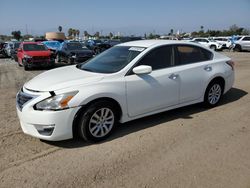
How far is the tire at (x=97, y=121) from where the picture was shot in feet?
13.5

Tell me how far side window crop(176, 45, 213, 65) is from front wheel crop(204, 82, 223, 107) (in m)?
0.62

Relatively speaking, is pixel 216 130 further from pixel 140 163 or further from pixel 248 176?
pixel 140 163

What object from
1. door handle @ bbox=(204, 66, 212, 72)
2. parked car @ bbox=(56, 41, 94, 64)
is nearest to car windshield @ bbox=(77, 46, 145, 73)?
door handle @ bbox=(204, 66, 212, 72)

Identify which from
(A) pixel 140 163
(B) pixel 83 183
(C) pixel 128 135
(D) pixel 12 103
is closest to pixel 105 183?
(B) pixel 83 183

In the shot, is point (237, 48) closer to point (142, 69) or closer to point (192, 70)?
point (192, 70)

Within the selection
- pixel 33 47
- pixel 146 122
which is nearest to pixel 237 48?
pixel 33 47

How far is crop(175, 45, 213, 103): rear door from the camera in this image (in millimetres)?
5285

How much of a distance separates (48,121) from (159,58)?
2409 millimetres

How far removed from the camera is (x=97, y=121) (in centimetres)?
427

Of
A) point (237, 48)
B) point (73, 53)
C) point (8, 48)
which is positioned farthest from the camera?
point (237, 48)

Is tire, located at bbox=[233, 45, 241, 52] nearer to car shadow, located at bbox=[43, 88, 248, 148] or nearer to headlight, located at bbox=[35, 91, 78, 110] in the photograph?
car shadow, located at bbox=[43, 88, 248, 148]

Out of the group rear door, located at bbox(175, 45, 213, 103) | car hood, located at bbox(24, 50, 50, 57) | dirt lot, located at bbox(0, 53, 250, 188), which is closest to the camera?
dirt lot, located at bbox(0, 53, 250, 188)

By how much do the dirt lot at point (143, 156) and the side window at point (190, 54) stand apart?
1178 millimetres

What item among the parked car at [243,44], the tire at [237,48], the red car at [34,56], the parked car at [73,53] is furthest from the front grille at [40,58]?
the tire at [237,48]
